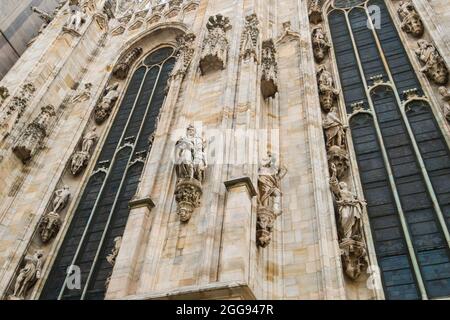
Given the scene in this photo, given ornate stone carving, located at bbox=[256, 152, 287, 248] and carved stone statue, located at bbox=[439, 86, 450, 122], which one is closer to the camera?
ornate stone carving, located at bbox=[256, 152, 287, 248]

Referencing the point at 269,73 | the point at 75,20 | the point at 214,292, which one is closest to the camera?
the point at 214,292

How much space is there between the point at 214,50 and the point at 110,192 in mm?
4936

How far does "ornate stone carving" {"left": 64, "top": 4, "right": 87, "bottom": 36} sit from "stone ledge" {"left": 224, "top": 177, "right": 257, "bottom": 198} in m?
13.5

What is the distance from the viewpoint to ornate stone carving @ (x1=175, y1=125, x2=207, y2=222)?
938cm

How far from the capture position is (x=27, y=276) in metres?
11.9

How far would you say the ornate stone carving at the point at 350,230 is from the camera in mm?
8898

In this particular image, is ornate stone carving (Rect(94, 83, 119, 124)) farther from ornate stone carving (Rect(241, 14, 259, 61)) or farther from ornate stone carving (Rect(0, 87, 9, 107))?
ornate stone carving (Rect(241, 14, 259, 61))

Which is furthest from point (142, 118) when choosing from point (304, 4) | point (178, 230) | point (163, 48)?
point (178, 230)

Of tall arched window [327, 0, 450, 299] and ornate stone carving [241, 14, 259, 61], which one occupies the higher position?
ornate stone carving [241, 14, 259, 61]

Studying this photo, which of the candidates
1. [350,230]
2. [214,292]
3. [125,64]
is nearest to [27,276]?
[214,292]

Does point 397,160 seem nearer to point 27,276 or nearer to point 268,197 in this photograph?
point 268,197

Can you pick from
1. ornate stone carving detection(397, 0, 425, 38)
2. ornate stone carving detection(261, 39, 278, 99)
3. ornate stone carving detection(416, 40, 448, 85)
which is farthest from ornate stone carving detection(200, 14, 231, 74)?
ornate stone carving detection(397, 0, 425, 38)

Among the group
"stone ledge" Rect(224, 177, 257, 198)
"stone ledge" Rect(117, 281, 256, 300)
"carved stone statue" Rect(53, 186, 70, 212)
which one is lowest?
"stone ledge" Rect(117, 281, 256, 300)

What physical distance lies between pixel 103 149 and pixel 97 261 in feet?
16.0
